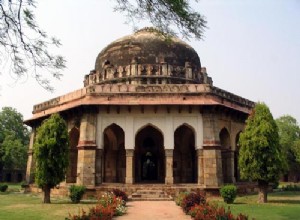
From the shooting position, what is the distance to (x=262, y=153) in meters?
14.3

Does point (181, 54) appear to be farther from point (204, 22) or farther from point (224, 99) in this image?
point (204, 22)

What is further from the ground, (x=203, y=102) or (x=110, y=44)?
(x=110, y=44)

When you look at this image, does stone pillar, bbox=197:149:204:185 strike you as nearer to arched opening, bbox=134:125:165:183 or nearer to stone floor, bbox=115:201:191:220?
arched opening, bbox=134:125:165:183

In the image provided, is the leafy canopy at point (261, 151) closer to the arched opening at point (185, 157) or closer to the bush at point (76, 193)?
the arched opening at point (185, 157)

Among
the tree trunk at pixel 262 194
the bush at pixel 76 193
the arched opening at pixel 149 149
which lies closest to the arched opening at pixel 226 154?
the arched opening at pixel 149 149

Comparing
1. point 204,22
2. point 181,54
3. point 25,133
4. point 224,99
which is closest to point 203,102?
point 224,99

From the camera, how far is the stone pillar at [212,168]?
15.7 m

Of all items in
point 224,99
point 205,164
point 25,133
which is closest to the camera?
point 205,164

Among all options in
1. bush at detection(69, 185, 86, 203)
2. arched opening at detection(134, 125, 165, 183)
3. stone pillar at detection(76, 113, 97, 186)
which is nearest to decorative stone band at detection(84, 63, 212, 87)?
arched opening at detection(134, 125, 165, 183)

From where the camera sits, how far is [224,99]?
59.5 ft

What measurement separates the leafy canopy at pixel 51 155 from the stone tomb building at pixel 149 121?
178cm

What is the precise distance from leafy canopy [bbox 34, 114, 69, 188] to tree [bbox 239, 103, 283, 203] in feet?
23.4

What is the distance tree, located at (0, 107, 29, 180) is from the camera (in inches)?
1383

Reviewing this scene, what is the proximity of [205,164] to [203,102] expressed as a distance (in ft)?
9.03
